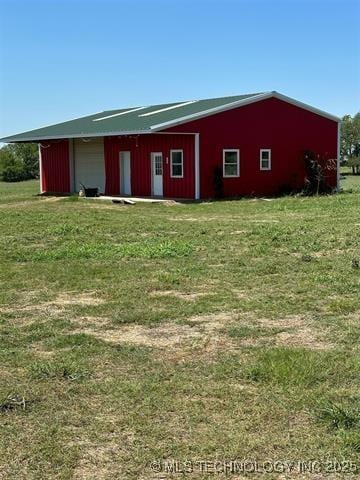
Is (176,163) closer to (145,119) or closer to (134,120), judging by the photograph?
(145,119)

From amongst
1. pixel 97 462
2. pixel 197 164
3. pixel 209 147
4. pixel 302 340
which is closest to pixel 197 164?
pixel 197 164

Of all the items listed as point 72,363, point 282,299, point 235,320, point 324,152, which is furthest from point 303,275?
point 324,152

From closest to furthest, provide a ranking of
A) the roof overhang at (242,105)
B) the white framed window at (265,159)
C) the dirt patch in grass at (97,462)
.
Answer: the dirt patch in grass at (97,462) < the roof overhang at (242,105) < the white framed window at (265,159)

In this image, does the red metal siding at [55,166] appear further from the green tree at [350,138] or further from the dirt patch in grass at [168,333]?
the green tree at [350,138]

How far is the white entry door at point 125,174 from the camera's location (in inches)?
1116

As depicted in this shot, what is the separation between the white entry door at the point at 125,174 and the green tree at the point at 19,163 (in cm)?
3146

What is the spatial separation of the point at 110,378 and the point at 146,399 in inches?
20.2

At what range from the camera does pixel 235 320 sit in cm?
623

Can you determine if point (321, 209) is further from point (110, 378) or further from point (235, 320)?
point (110, 378)

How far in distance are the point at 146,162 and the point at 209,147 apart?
2.94m

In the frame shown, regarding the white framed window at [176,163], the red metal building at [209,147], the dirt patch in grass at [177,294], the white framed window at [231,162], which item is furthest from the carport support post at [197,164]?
the dirt patch in grass at [177,294]

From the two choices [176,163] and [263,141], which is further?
[263,141]

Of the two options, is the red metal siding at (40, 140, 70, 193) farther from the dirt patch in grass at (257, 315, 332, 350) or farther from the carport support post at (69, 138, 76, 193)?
the dirt patch in grass at (257, 315, 332, 350)

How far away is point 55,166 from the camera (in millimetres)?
32969
